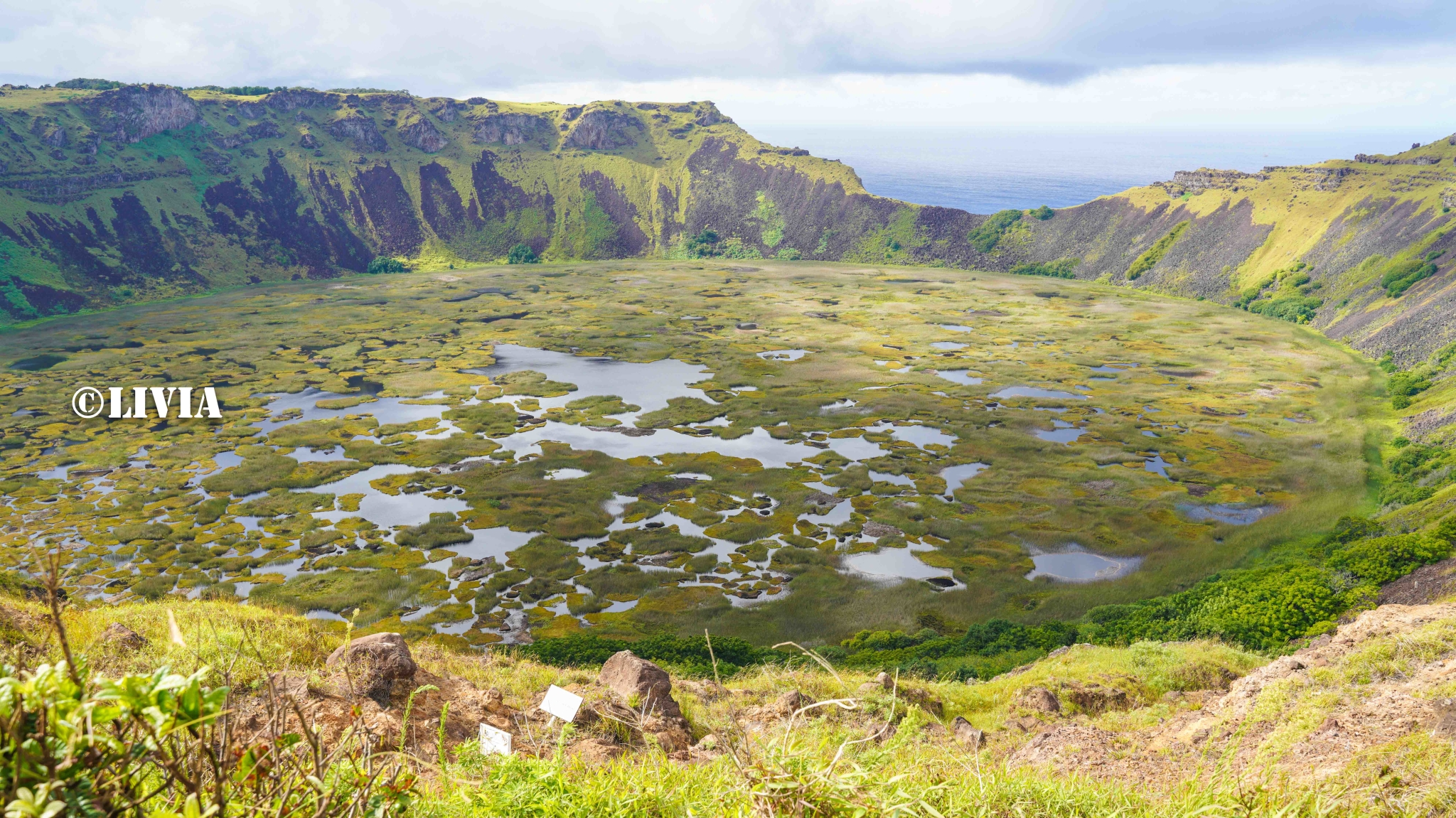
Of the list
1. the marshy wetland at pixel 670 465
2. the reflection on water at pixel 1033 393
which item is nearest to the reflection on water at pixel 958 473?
the marshy wetland at pixel 670 465

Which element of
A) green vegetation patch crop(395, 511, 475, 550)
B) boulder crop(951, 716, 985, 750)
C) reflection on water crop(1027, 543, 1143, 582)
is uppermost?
boulder crop(951, 716, 985, 750)

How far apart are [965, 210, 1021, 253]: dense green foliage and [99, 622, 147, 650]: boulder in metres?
188

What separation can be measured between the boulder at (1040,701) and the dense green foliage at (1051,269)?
164m

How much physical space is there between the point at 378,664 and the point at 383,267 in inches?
7161

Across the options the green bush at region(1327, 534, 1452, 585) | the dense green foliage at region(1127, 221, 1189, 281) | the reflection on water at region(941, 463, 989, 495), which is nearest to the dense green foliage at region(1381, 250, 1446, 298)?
the dense green foliage at region(1127, 221, 1189, 281)

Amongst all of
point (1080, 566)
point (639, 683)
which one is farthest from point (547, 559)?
point (1080, 566)

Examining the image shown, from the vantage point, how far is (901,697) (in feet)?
60.6

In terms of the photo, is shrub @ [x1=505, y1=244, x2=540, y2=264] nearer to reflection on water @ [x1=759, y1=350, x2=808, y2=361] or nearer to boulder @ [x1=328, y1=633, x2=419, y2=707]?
reflection on water @ [x1=759, y1=350, x2=808, y2=361]

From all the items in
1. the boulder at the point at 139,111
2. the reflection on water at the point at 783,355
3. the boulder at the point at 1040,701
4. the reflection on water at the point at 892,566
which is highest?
the boulder at the point at 139,111

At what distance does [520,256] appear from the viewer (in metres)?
189

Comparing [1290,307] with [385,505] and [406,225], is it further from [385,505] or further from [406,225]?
[406,225]

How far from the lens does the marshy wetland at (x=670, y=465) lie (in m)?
42.8

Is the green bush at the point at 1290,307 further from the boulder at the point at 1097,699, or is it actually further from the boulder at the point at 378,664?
the boulder at the point at 378,664

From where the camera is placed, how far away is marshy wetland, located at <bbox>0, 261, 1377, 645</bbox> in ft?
141
